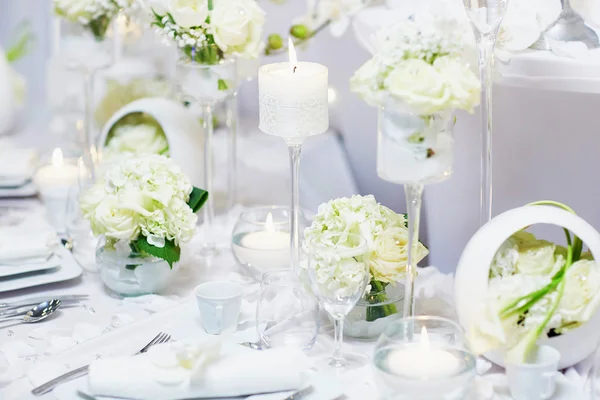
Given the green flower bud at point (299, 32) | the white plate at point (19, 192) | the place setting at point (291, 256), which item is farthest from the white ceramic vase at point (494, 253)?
the white plate at point (19, 192)

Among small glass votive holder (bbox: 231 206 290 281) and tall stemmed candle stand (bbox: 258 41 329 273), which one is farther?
small glass votive holder (bbox: 231 206 290 281)

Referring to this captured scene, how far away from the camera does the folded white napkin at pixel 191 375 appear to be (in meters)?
0.88

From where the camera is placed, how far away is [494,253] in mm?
936

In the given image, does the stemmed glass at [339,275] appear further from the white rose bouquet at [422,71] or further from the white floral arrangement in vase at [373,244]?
the white rose bouquet at [422,71]

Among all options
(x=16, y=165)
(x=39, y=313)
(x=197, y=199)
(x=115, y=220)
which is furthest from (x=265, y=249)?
(x=16, y=165)

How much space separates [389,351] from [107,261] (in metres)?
0.49

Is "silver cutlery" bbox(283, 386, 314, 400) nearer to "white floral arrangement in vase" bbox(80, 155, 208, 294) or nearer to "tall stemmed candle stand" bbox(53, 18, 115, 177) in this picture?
"white floral arrangement in vase" bbox(80, 155, 208, 294)

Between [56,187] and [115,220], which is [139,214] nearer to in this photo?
[115,220]

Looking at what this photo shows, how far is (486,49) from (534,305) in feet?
1.10

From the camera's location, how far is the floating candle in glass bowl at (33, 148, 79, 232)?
58.4 inches

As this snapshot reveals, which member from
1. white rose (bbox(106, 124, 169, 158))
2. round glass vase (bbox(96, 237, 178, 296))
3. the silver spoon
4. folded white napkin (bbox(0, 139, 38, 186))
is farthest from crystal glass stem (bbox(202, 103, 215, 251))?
folded white napkin (bbox(0, 139, 38, 186))

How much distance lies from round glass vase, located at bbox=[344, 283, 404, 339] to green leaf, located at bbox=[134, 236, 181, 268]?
26 centimetres

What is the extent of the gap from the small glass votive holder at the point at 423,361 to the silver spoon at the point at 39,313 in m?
0.50

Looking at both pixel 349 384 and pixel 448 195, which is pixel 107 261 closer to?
pixel 349 384
